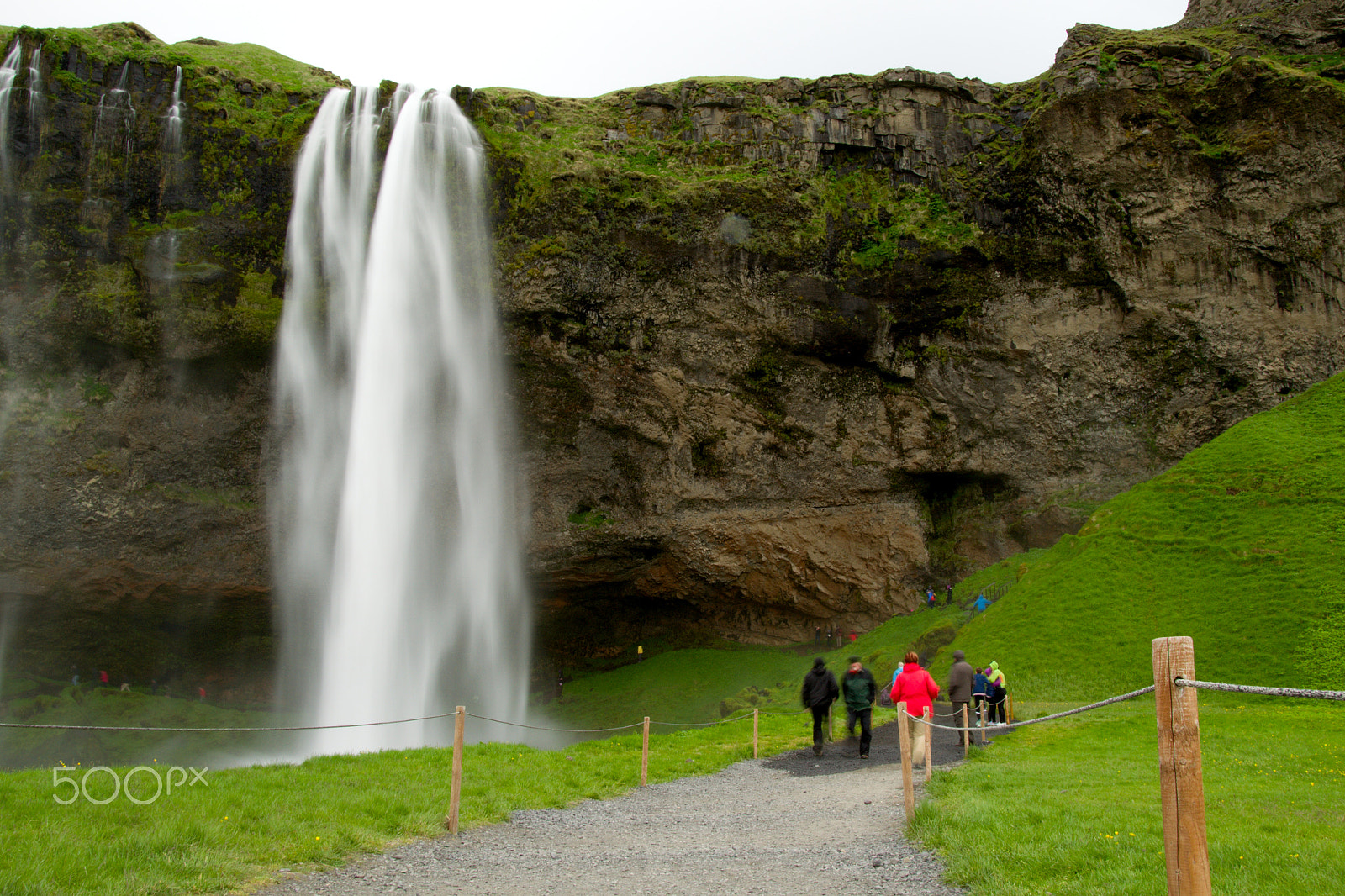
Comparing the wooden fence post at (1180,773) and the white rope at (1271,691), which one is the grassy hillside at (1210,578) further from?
the wooden fence post at (1180,773)

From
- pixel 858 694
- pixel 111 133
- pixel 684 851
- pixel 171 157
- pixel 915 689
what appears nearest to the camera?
pixel 684 851

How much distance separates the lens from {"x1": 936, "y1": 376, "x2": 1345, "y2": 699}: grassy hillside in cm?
2122

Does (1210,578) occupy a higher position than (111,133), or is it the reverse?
(111,133)

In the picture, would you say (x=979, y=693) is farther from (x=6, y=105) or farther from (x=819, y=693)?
(x=6, y=105)

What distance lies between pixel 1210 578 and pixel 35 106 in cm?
4440

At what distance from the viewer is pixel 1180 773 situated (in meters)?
4.42

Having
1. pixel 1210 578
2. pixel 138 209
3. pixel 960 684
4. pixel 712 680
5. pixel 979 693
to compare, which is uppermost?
pixel 138 209

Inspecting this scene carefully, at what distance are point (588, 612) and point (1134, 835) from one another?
3469 centimetres

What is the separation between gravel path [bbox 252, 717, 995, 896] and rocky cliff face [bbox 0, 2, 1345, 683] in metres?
24.6

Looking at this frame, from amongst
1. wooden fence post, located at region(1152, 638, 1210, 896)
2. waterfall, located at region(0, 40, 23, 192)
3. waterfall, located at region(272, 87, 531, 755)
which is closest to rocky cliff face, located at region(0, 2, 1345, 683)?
waterfall, located at region(0, 40, 23, 192)

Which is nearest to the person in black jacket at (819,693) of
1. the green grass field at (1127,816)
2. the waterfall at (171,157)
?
the green grass field at (1127,816)

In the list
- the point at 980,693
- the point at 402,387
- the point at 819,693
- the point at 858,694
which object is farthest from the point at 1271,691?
the point at 402,387

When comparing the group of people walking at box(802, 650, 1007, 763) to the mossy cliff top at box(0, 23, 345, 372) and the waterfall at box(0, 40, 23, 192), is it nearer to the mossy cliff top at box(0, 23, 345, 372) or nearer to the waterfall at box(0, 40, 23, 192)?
the mossy cliff top at box(0, 23, 345, 372)

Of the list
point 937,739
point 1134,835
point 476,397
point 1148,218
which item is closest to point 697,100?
point 476,397
